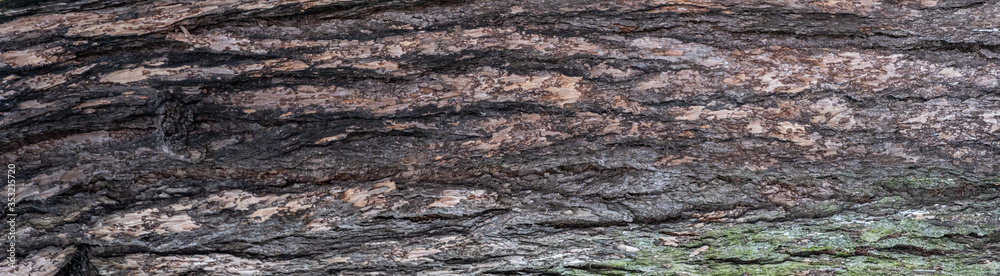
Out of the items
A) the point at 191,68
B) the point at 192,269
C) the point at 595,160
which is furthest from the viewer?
the point at 192,269

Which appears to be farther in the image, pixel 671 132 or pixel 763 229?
pixel 763 229

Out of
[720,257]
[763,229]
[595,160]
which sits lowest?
[720,257]

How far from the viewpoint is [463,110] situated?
1490mm

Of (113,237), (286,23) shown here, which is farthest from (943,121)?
(113,237)

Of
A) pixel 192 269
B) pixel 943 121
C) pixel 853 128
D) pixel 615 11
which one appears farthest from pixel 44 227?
pixel 943 121

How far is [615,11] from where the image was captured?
4.88 ft

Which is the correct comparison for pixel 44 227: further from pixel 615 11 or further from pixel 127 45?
pixel 615 11

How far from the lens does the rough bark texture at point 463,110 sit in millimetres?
1451

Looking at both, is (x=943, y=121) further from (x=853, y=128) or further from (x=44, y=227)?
(x=44, y=227)

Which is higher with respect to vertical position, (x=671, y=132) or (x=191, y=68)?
(x=191, y=68)

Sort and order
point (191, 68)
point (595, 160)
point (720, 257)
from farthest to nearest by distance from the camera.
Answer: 1. point (720, 257)
2. point (595, 160)
3. point (191, 68)

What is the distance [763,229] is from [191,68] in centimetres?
173

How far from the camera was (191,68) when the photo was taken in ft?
4.73

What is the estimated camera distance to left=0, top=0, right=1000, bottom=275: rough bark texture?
1.45 m
